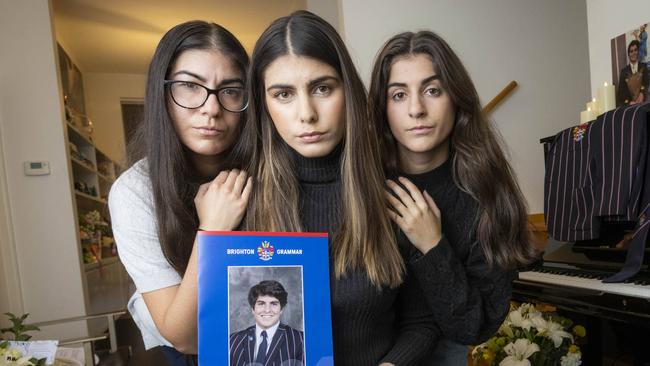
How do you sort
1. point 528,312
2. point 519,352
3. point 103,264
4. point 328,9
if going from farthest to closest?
point 103,264 < point 328,9 < point 528,312 < point 519,352

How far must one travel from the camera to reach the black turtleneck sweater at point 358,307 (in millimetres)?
835

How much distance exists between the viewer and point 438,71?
981 millimetres

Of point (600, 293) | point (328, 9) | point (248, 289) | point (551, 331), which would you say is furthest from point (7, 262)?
point (600, 293)

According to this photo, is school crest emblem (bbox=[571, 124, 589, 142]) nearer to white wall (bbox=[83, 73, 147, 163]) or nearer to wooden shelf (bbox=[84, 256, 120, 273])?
wooden shelf (bbox=[84, 256, 120, 273])

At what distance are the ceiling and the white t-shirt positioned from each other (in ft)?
11.4

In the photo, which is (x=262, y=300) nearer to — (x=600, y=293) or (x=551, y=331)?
(x=551, y=331)

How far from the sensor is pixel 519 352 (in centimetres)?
150

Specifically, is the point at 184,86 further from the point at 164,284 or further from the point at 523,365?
the point at 523,365

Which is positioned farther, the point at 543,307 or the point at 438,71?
the point at 543,307

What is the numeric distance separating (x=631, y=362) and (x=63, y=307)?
3.22 meters

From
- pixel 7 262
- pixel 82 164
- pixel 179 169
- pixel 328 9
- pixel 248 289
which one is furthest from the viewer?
pixel 82 164

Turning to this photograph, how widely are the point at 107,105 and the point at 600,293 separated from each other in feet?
19.4

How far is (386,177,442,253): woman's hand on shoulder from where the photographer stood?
91 centimetres

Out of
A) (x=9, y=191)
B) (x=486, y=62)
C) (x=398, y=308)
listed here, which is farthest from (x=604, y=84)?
(x=9, y=191)
